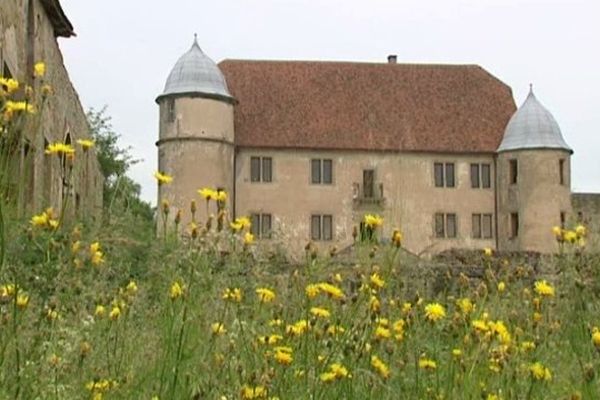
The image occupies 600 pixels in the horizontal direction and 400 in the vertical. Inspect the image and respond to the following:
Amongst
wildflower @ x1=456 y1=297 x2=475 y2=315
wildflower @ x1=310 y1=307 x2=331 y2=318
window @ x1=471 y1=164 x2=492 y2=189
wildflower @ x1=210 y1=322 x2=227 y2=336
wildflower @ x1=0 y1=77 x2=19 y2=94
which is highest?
window @ x1=471 y1=164 x2=492 y2=189

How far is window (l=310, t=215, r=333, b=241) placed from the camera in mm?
39250

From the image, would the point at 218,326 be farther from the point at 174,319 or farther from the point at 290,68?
the point at 290,68

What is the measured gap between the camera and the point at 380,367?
4.20 m

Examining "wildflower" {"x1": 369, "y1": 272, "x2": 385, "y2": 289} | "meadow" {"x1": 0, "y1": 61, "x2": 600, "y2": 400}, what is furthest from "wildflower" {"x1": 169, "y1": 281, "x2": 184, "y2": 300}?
"wildflower" {"x1": 369, "y1": 272, "x2": 385, "y2": 289}

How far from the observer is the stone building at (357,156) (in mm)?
38688

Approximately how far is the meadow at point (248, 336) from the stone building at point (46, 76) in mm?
10579

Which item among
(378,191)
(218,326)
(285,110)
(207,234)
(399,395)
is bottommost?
(399,395)

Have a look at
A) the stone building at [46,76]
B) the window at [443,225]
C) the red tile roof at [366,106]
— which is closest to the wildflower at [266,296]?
the stone building at [46,76]

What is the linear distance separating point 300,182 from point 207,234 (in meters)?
34.8

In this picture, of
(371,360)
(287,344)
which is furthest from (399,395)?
A: (287,344)

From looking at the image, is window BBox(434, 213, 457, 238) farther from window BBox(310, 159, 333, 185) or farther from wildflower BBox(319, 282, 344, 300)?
wildflower BBox(319, 282, 344, 300)

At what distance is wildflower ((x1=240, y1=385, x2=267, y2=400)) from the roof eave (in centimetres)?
1774

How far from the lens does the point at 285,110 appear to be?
4009 cm

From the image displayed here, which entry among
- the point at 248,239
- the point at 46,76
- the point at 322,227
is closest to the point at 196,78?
the point at 322,227
